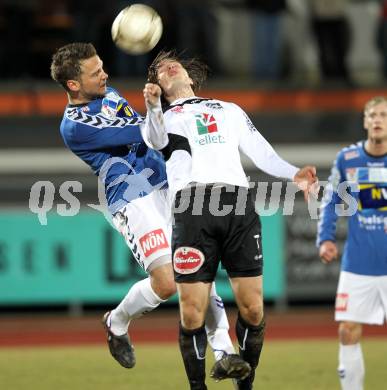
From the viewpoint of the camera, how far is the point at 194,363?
5855 mm

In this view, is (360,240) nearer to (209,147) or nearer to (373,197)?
(373,197)

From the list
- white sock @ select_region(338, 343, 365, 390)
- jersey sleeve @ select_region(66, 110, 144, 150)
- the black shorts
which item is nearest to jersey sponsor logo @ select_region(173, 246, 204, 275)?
the black shorts

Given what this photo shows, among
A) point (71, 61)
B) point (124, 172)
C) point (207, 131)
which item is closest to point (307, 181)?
point (207, 131)

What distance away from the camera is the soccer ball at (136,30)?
6262 mm

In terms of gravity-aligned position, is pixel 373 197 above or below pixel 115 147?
below

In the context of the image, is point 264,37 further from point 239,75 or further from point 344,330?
point 344,330

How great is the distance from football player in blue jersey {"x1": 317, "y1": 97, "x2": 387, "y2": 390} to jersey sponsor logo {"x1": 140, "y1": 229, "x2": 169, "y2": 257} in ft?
3.81

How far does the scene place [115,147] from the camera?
650 cm

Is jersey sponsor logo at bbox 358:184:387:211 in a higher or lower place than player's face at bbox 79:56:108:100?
lower

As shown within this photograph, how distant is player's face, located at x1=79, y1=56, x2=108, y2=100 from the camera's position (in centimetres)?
638

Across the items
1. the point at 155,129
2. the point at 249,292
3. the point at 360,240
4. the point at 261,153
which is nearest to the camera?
the point at 155,129

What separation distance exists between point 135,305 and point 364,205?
1.70 metres

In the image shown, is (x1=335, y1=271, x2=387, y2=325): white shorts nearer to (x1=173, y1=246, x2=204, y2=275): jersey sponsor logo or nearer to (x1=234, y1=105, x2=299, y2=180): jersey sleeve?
(x1=234, y1=105, x2=299, y2=180): jersey sleeve

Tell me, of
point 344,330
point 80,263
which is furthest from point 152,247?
point 80,263
